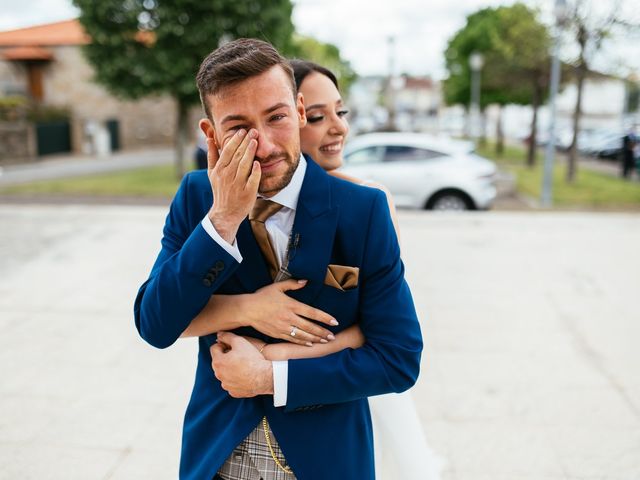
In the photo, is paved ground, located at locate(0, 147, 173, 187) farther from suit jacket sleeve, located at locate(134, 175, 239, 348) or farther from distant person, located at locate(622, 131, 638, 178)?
suit jacket sleeve, located at locate(134, 175, 239, 348)

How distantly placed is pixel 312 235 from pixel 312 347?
27 centimetres

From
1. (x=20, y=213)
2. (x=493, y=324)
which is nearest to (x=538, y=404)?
(x=493, y=324)

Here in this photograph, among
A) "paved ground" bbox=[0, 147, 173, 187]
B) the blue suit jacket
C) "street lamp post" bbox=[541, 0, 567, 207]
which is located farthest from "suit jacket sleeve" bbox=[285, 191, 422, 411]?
"paved ground" bbox=[0, 147, 173, 187]

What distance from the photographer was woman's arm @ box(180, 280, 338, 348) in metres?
1.38

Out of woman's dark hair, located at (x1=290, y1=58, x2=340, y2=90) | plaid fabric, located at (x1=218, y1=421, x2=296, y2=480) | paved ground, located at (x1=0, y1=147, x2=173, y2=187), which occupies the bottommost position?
paved ground, located at (x1=0, y1=147, x2=173, y2=187)

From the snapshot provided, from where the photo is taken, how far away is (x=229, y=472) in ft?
4.88

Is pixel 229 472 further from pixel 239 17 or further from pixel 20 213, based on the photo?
pixel 239 17

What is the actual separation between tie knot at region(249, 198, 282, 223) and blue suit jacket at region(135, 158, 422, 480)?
1.3 inches

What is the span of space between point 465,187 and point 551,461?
7.95 meters

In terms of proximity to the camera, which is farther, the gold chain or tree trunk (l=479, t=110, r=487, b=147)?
tree trunk (l=479, t=110, r=487, b=147)

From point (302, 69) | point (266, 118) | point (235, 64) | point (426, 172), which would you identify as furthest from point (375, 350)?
point (426, 172)

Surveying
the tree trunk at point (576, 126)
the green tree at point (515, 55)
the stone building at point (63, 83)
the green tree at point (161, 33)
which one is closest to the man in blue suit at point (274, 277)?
the green tree at point (161, 33)

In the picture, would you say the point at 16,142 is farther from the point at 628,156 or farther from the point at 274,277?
the point at 274,277

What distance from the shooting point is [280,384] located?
1.36 m
